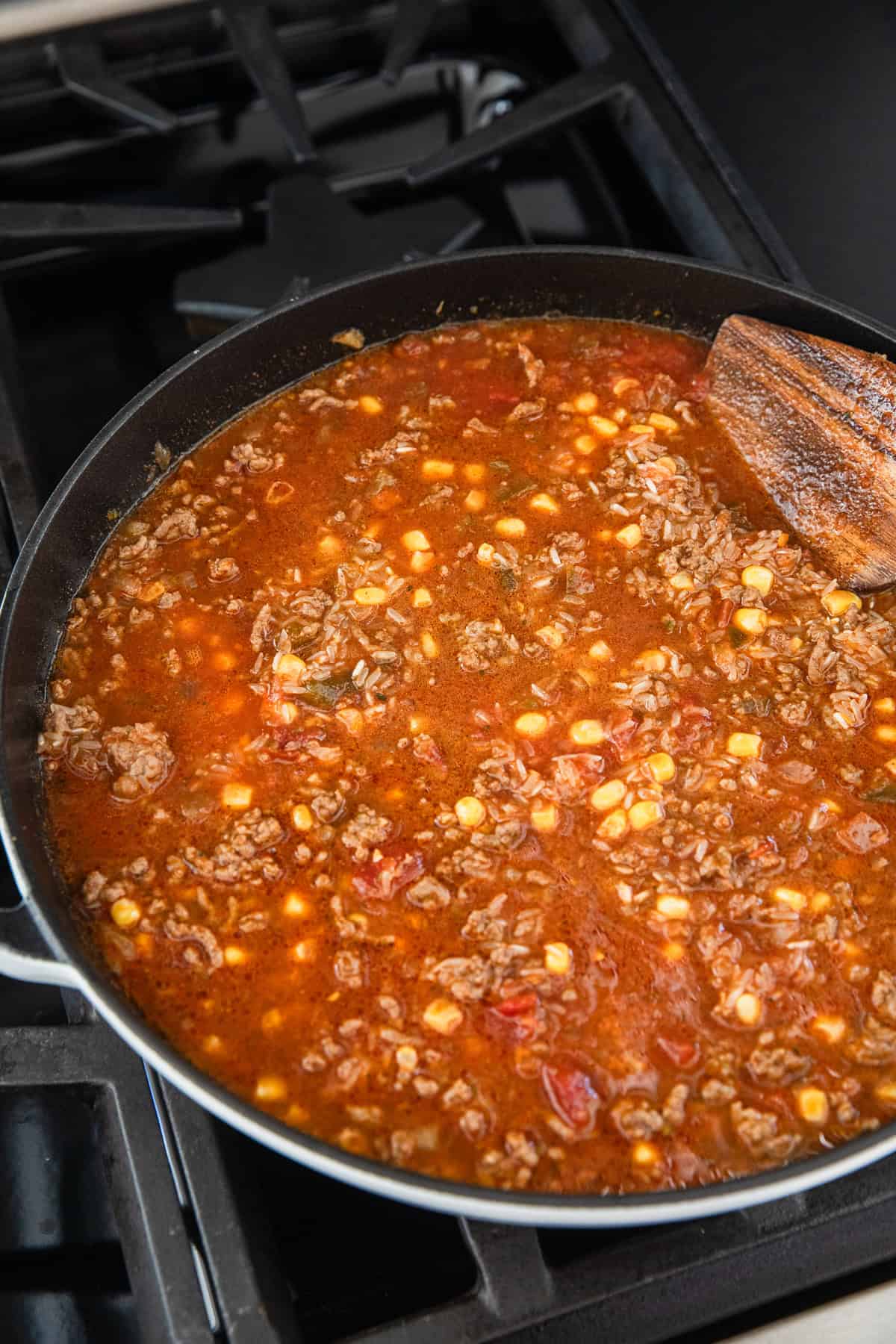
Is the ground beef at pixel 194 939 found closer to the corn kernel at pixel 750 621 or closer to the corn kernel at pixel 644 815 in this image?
the corn kernel at pixel 644 815

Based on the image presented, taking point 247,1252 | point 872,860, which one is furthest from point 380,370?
point 247,1252

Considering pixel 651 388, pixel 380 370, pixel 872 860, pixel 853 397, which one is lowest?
pixel 872 860

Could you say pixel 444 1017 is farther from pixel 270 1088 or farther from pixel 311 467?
pixel 311 467

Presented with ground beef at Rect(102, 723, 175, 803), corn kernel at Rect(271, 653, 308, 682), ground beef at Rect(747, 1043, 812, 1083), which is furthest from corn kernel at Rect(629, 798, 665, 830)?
ground beef at Rect(102, 723, 175, 803)

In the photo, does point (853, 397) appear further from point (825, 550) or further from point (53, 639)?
point (53, 639)

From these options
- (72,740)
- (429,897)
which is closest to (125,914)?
(72,740)

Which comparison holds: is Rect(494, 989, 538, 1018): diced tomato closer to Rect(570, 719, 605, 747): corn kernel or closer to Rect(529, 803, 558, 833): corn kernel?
Rect(529, 803, 558, 833): corn kernel
